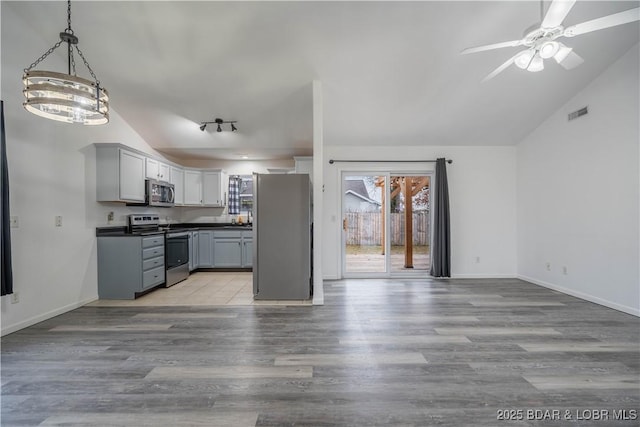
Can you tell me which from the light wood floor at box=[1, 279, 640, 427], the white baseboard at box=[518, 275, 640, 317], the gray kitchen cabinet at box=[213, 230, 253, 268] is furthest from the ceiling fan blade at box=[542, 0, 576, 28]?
the gray kitchen cabinet at box=[213, 230, 253, 268]

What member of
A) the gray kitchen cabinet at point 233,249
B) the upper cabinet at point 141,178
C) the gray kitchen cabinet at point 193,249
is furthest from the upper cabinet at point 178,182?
the gray kitchen cabinet at point 233,249

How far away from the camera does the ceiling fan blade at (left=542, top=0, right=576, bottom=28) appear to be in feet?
6.01

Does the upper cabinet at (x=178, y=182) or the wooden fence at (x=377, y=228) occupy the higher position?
the upper cabinet at (x=178, y=182)

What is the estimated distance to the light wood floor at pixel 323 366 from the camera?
163 cm

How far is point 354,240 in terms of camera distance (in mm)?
5172

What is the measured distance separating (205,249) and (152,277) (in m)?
1.63

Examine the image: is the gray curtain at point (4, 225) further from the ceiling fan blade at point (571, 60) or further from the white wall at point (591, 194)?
the white wall at point (591, 194)

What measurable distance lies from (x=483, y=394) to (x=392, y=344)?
2.63 feet

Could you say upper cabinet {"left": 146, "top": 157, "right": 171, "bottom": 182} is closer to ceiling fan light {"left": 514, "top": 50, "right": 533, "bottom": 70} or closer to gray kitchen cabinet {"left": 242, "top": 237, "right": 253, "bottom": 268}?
gray kitchen cabinet {"left": 242, "top": 237, "right": 253, "bottom": 268}

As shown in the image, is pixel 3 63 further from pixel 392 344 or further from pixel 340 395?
pixel 392 344

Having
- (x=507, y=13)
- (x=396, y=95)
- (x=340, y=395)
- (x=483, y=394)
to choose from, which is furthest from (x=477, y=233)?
(x=340, y=395)

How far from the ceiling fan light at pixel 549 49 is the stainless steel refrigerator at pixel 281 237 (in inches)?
108

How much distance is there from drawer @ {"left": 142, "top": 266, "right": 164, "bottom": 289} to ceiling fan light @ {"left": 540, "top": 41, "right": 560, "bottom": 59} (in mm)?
5278

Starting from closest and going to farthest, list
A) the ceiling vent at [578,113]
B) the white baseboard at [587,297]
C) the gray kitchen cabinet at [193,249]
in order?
1. the white baseboard at [587,297]
2. the ceiling vent at [578,113]
3. the gray kitchen cabinet at [193,249]
